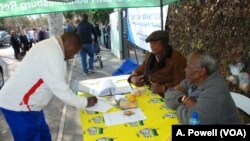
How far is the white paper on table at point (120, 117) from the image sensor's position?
2.52 meters

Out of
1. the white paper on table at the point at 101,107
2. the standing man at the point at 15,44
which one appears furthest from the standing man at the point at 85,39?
the standing man at the point at 15,44

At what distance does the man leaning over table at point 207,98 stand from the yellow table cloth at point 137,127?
0.13 meters

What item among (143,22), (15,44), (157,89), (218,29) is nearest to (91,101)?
(157,89)

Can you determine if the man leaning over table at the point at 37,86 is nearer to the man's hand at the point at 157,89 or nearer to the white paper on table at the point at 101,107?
the white paper on table at the point at 101,107

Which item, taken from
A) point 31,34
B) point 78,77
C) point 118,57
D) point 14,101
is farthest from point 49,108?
point 31,34

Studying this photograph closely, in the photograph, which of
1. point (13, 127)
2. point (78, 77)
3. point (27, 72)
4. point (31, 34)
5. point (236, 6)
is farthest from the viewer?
point (31, 34)

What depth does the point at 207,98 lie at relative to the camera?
226 centimetres

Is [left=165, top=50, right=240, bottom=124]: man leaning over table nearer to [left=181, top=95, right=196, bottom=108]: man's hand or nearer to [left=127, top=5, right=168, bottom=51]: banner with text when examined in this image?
[left=181, top=95, right=196, bottom=108]: man's hand

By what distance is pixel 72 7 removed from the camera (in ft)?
12.4

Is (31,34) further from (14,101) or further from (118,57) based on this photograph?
(14,101)

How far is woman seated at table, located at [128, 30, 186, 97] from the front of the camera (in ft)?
12.0

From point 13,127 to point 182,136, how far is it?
2019 millimetres

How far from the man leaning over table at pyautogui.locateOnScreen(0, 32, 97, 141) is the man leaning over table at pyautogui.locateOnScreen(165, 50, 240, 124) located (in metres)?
0.93

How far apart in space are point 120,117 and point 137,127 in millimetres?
274
